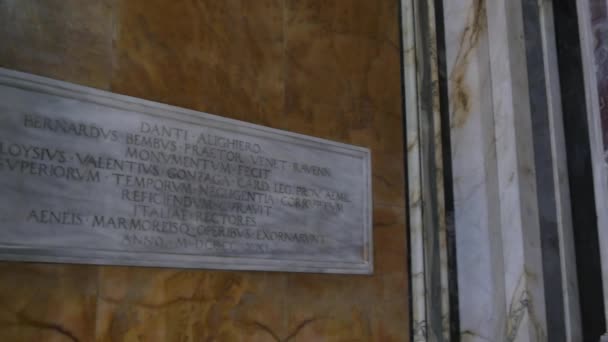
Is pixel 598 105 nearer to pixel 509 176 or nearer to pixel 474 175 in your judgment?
pixel 509 176

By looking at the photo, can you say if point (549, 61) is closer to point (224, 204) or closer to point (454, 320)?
point (454, 320)

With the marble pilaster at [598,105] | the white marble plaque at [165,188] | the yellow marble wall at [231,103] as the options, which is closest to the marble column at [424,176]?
the yellow marble wall at [231,103]

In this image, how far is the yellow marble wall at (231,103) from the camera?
113 inches

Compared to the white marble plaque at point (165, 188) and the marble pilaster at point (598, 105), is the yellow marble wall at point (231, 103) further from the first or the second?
the marble pilaster at point (598, 105)

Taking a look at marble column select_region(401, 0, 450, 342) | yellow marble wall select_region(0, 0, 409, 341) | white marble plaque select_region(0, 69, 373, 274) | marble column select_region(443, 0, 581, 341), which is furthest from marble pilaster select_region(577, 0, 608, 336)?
white marble plaque select_region(0, 69, 373, 274)

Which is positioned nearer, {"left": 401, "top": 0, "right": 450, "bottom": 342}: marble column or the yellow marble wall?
the yellow marble wall

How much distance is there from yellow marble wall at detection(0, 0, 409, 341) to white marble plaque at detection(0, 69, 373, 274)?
0.30 ft

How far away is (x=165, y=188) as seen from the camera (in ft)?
10.3

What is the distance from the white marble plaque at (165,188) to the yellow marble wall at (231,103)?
90 millimetres

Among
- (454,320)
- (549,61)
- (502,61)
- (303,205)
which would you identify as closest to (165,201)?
(303,205)

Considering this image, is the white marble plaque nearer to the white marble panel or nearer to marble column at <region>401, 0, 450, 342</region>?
marble column at <region>401, 0, 450, 342</region>

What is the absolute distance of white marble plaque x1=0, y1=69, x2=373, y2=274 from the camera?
2.78 m

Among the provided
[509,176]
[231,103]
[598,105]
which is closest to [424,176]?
[509,176]

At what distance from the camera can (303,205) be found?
3.64 metres
